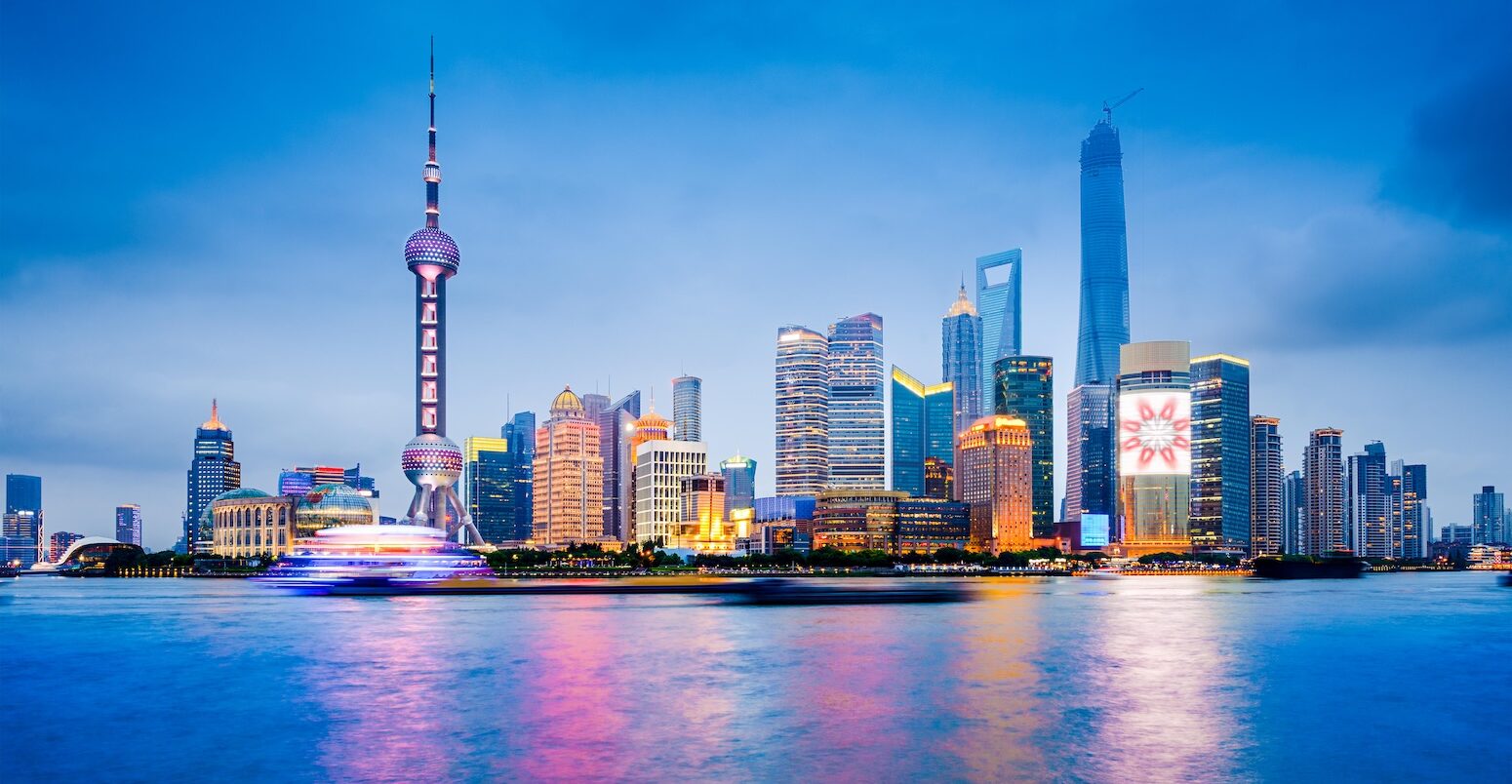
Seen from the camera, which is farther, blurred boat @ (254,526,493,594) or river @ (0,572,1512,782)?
blurred boat @ (254,526,493,594)

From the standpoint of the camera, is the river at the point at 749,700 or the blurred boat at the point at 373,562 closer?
the river at the point at 749,700

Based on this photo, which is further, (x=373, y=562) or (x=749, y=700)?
(x=373, y=562)

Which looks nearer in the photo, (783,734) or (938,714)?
(783,734)

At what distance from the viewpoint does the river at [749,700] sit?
134 ft

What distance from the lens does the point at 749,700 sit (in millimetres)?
54938

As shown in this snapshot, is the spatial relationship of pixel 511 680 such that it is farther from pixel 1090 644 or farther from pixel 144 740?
pixel 1090 644

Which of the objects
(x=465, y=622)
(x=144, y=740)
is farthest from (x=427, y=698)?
(x=465, y=622)

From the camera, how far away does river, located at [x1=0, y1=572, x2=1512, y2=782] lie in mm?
40750

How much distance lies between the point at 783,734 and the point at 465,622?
64725 millimetres

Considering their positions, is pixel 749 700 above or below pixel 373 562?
above

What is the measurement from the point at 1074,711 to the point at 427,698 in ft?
103

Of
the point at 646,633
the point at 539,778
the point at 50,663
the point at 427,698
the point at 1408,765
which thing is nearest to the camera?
the point at 539,778

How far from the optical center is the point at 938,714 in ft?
163

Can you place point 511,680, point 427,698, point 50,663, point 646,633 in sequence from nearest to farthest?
1. point 427,698
2. point 511,680
3. point 50,663
4. point 646,633
